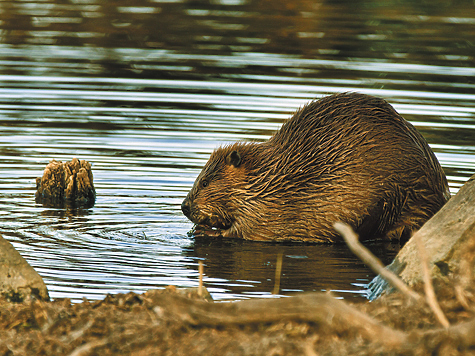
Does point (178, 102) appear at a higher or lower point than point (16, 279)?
higher

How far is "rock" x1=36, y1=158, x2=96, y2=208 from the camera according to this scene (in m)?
8.98

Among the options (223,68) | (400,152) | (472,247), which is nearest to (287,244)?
(400,152)

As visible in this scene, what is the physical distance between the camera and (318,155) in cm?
775

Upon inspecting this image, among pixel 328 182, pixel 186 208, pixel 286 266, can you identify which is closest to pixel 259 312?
pixel 286 266

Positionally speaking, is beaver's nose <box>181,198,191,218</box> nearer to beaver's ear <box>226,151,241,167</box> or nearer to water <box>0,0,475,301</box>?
water <box>0,0,475,301</box>

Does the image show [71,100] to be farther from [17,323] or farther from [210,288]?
[17,323]

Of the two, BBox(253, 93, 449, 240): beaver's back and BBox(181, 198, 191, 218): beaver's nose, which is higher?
BBox(253, 93, 449, 240): beaver's back

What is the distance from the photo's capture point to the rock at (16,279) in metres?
5.06

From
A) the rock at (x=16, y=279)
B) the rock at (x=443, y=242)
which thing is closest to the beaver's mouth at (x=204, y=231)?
the rock at (x=443, y=242)

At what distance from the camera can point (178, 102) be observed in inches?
539

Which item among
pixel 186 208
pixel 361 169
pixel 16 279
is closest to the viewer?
pixel 16 279

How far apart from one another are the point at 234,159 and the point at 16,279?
3354mm

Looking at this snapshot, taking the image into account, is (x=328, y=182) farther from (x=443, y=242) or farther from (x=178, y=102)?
(x=178, y=102)

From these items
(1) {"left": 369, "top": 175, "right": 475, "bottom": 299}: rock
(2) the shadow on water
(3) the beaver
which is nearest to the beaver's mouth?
(3) the beaver
